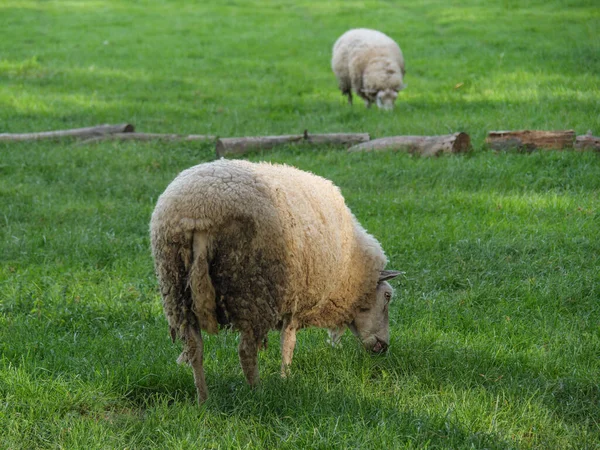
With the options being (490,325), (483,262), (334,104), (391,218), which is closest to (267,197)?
(490,325)

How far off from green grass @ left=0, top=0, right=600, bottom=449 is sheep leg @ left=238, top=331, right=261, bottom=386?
0.08 metres

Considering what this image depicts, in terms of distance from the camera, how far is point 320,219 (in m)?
4.86

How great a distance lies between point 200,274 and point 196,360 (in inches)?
20.1

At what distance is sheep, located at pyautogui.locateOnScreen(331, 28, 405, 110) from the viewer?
13.7 metres

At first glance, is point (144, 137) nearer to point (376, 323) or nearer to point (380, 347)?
point (376, 323)

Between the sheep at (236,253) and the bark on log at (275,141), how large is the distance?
5.22 meters

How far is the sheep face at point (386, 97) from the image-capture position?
44.5 feet

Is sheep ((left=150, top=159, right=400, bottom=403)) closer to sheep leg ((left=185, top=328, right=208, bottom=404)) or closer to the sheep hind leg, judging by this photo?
sheep leg ((left=185, top=328, right=208, bottom=404))

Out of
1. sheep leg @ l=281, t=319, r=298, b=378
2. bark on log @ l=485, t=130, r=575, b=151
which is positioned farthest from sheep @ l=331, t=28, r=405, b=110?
sheep leg @ l=281, t=319, r=298, b=378

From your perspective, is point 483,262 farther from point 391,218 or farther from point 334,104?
point 334,104

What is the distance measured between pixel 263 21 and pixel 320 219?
19.5m

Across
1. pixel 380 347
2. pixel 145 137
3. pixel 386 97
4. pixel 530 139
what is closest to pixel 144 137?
pixel 145 137

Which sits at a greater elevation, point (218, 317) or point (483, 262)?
point (218, 317)

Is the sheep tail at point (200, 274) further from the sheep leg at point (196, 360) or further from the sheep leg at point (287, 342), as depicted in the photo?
the sheep leg at point (287, 342)
